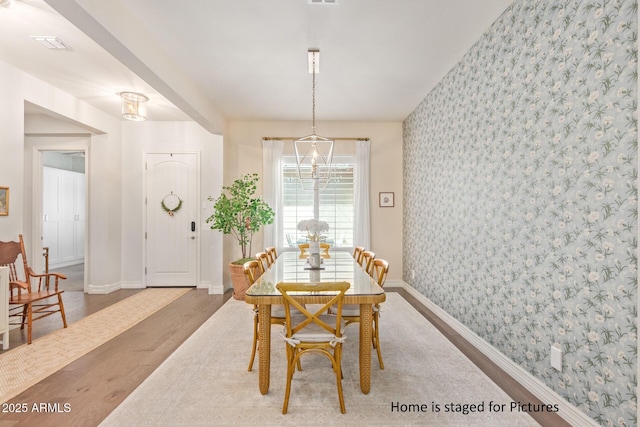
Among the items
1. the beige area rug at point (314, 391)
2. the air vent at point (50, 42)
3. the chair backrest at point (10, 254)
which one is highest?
the air vent at point (50, 42)

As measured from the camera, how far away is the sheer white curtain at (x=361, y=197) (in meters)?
5.18

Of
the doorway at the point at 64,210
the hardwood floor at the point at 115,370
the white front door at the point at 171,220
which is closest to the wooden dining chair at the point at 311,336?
the hardwood floor at the point at 115,370

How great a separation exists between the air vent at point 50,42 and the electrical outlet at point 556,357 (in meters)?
4.62

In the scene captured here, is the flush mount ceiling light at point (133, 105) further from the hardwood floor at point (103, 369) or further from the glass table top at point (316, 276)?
the glass table top at point (316, 276)

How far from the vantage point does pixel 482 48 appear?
9.15 ft

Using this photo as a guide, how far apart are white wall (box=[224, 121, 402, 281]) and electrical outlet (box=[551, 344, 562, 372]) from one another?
3365 mm

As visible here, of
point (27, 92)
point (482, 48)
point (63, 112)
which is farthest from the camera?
point (63, 112)

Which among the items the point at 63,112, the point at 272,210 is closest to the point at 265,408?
the point at 272,210

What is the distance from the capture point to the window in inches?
207

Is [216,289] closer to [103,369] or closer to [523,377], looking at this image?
[103,369]

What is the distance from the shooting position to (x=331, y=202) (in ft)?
17.4

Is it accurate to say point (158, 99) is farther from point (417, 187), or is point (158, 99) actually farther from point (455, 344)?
point (455, 344)

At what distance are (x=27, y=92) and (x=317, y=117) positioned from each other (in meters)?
3.66

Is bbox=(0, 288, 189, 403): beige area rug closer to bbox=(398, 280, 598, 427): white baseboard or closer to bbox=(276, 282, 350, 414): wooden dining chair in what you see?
bbox=(276, 282, 350, 414): wooden dining chair
